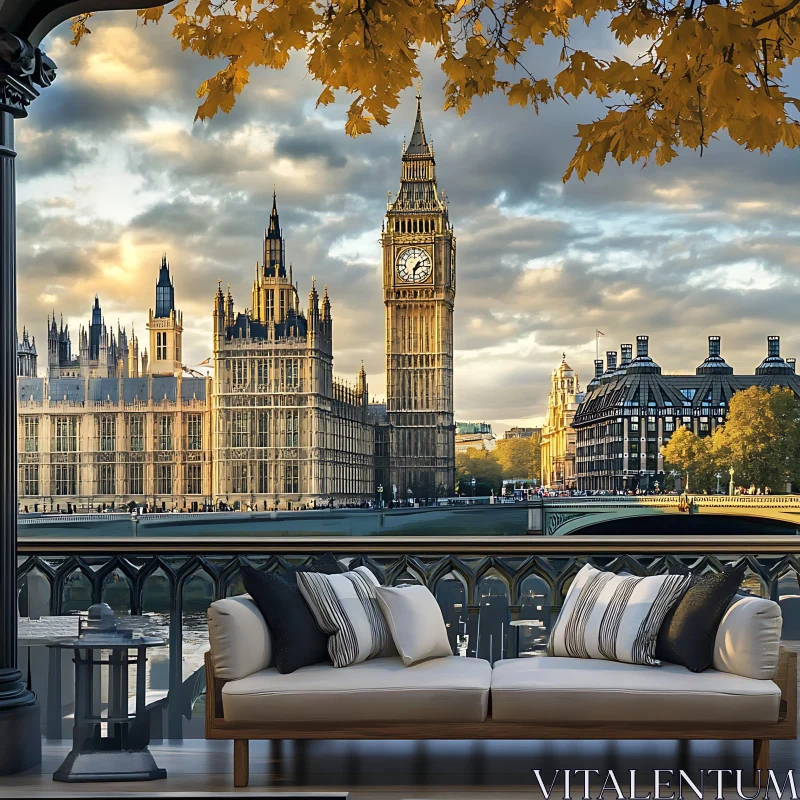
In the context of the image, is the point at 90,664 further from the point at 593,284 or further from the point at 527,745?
the point at 593,284

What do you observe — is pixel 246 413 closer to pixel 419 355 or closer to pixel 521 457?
pixel 419 355

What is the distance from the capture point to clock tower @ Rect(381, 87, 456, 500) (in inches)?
1998

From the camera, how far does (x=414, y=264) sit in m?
53.0

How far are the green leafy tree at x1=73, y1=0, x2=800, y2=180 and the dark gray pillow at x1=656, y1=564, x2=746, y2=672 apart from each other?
4.09ft

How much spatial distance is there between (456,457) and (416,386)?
5.56m

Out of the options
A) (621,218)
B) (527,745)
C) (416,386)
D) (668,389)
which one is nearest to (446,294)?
(416,386)

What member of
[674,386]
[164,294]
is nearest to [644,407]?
[674,386]

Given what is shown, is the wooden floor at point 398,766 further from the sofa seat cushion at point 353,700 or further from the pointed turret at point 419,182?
the pointed turret at point 419,182

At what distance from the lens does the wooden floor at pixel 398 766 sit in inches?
111

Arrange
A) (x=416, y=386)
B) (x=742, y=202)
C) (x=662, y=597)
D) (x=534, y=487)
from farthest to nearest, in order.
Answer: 1. (x=416, y=386)
2. (x=534, y=487)
3. (x=742, y=202)
4. (x=662, y=597)

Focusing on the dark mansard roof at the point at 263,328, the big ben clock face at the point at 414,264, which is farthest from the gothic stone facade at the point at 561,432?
the dark mansard roof at the point at 263,328

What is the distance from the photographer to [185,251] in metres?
46.3

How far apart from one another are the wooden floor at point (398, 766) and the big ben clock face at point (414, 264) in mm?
47764

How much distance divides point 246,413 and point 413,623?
2057 inches
